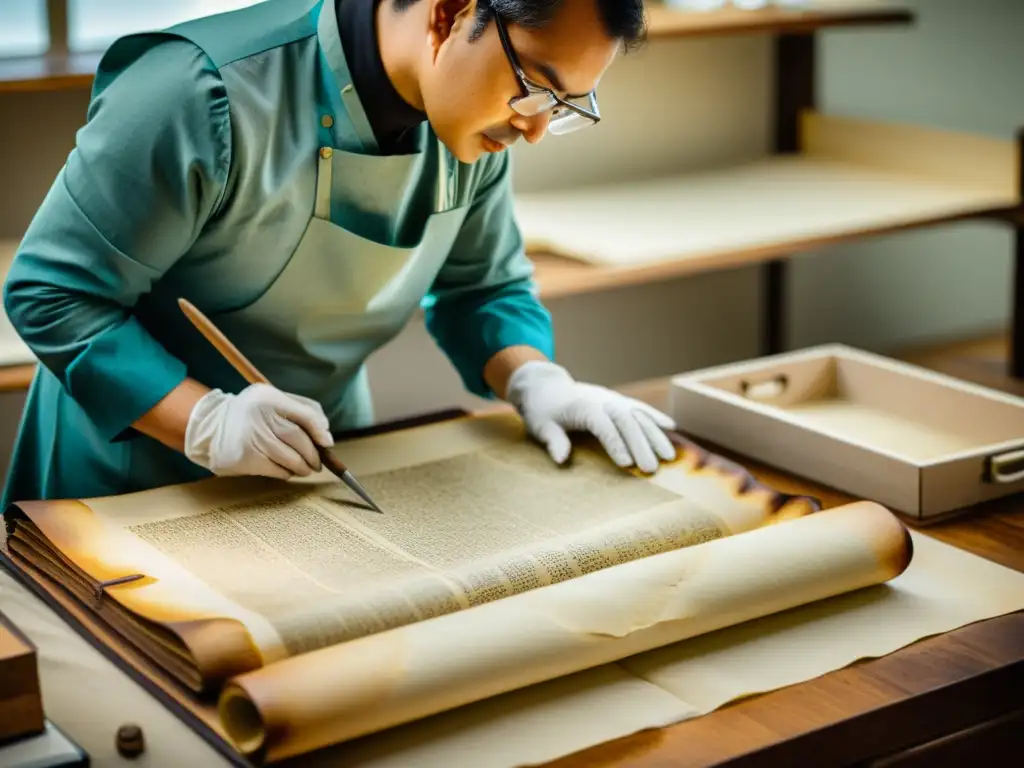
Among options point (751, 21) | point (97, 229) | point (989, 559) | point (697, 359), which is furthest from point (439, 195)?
point (697, 359)

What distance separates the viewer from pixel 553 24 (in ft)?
4.32

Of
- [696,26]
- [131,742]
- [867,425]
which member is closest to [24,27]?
[696,26]

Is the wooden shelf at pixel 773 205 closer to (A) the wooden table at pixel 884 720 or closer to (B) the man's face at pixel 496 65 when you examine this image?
(B) the man's face at pixel 496 65

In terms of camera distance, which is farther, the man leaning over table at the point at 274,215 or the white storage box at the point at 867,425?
the white storage box at the point at 867,425

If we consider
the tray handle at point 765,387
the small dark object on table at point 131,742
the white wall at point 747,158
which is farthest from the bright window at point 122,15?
the small dark object on table at point 131,742

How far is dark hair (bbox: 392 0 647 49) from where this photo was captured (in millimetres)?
1308

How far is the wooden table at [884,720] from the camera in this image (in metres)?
1.06

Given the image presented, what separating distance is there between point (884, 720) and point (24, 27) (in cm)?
207

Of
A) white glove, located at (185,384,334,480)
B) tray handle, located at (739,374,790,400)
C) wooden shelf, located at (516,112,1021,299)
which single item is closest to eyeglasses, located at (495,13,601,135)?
white glove, located at (185,384,334,480)

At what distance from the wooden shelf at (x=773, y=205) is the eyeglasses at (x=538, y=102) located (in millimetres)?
819

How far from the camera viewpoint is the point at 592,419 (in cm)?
155

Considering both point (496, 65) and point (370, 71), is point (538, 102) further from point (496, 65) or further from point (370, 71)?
point (370, 71)

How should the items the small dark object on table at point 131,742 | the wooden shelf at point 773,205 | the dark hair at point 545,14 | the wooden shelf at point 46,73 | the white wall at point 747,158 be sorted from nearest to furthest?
1. the small dark object on table at point 131,742
2. the dark hair at point 545,14
3. the wooden shelf at point 46,73
4. the wooden shelf at point 773,205
5. the white wall at point 747,158

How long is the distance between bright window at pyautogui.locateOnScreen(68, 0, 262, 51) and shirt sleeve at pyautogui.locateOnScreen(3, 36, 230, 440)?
4.24ft
